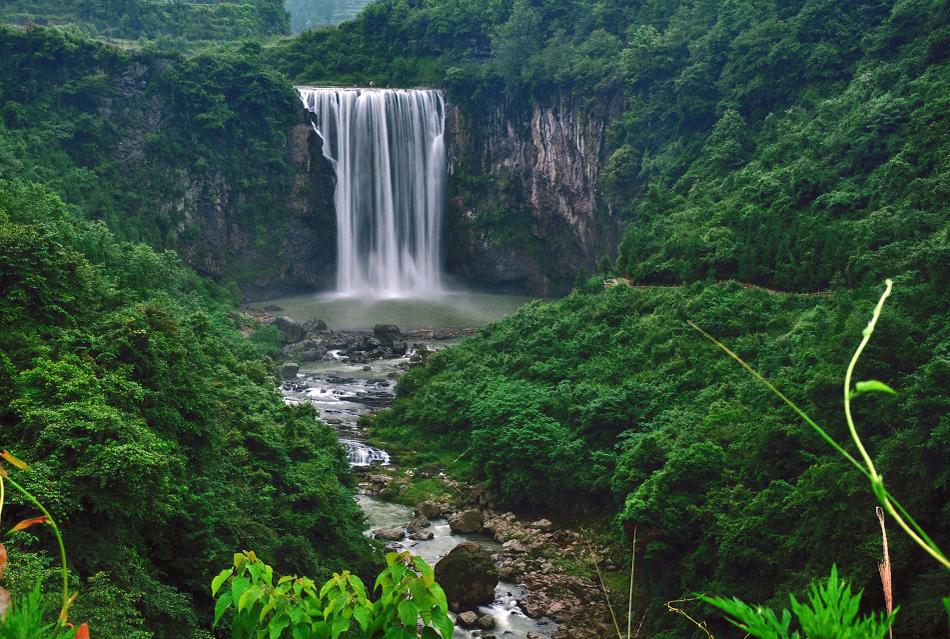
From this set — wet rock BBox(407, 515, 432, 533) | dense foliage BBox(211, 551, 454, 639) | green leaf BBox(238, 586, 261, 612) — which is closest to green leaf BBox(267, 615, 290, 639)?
dense foliage BBox(211, 551, 454, 639)

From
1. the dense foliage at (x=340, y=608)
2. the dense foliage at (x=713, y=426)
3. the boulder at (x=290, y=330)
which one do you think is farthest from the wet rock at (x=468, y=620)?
the boulder at (x=290, y=330)

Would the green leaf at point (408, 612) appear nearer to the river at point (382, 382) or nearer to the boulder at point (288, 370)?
the river at point (382, 382)

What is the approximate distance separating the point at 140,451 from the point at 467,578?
7.10 metres

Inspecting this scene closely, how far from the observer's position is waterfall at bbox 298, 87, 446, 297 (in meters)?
41.9

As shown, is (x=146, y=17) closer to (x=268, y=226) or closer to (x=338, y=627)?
(x=268, y=226)

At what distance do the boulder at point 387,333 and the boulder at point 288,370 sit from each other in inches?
170

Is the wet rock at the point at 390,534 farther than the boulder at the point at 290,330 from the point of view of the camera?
No

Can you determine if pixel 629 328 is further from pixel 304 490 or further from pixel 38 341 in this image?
pixel 38 341

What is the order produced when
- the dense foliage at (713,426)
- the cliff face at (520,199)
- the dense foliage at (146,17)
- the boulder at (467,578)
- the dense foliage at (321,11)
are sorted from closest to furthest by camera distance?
the dense foliage at (713,426), the boulder at (467,578), the cliff face at (520,199), the dense foliage at (146,17), the dense foliage at (321,11)

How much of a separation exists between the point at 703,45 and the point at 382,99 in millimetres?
14618

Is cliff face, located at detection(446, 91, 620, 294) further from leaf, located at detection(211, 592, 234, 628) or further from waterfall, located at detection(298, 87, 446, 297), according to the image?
leaf, located at detection(211, 592, 234, 628)

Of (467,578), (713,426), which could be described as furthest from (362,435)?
(713,426)

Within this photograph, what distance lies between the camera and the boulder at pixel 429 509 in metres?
19.2

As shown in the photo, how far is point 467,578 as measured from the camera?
15383 mm
